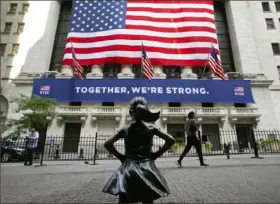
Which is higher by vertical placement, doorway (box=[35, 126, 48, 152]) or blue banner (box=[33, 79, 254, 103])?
blue banner (box=[33, 79, 254, 103])

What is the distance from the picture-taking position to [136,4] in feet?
72.0

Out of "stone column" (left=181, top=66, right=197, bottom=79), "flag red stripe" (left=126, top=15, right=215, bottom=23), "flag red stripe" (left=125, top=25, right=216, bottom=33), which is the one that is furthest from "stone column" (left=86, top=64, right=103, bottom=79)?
"stone column" (left=181, top=66, right=197, bottom=79)

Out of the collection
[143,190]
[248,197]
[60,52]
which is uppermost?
[60,52]

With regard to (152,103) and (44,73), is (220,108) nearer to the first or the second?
(152,103)

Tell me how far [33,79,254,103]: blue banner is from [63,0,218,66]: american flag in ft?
6.99

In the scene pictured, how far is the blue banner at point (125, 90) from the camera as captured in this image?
20438mm

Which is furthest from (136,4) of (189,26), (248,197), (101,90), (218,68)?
(248,197)

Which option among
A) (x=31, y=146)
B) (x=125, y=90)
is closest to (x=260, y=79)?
(x=31, y=146)

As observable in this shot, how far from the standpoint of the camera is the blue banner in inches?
805

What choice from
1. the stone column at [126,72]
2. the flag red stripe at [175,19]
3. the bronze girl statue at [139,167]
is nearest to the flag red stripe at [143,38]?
the flag red stripe at [175,19]

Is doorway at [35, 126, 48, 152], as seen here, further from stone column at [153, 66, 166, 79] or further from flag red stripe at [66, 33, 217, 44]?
stone column at [153, 66, 166, 79]

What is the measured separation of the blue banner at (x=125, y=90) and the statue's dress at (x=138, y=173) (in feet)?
58.7

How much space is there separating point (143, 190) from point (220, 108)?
22.0m

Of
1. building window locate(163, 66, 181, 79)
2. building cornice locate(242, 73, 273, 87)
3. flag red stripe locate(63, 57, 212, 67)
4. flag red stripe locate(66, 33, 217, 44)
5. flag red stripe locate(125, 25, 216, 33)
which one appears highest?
flag red stripe locate(125, 25, 216, 33)
